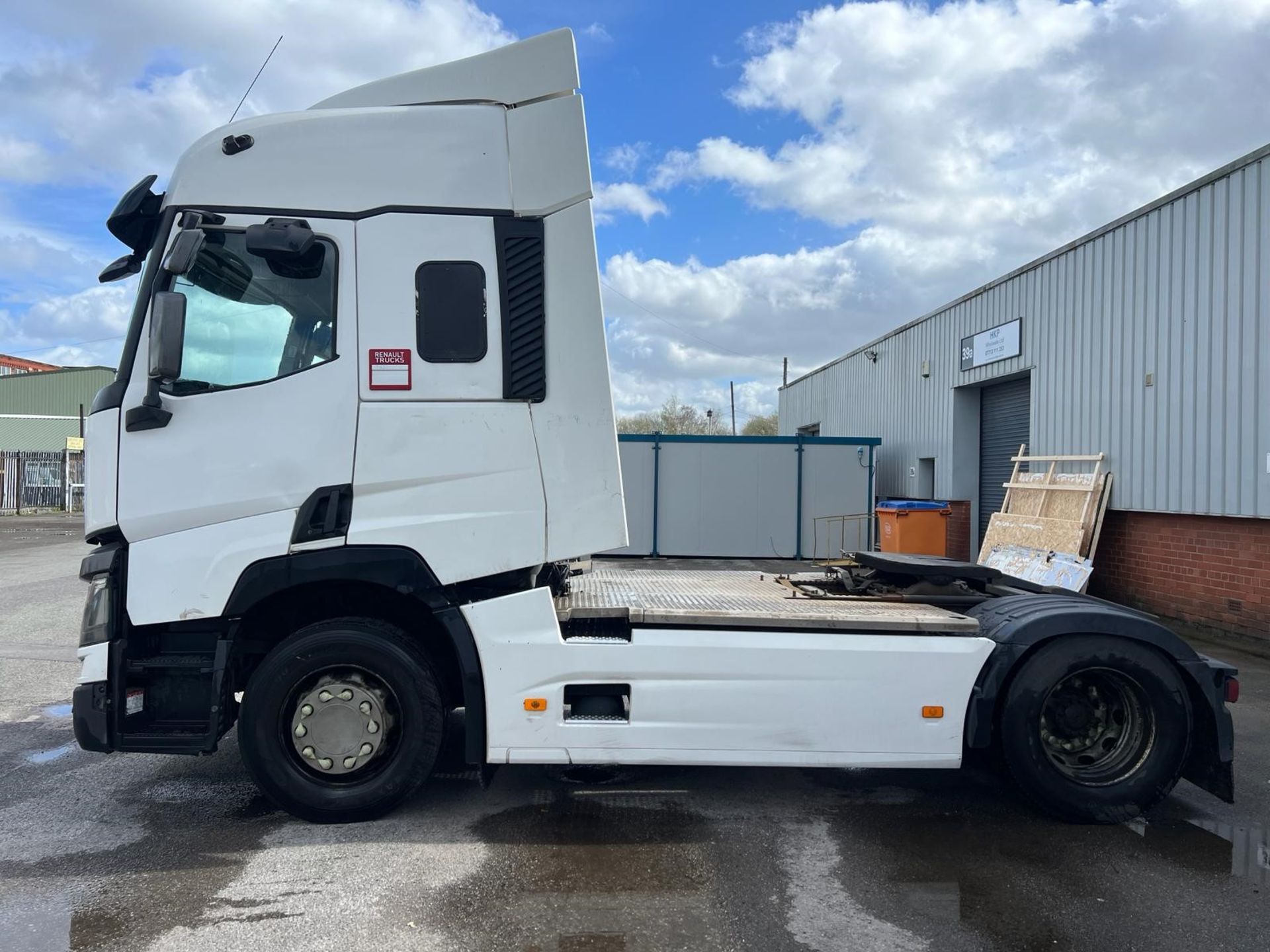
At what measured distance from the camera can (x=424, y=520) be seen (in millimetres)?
4027

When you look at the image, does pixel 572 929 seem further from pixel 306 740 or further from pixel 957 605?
pixel 957 605

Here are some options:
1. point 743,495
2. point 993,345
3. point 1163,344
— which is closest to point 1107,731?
point 1163,344

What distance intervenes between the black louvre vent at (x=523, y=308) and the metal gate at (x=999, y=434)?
37.4ft

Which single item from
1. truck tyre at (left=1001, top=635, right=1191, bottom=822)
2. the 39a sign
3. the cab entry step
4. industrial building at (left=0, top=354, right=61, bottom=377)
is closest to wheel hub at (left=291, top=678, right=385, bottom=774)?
the cab entry step

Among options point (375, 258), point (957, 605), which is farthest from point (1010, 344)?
point (375, 258)

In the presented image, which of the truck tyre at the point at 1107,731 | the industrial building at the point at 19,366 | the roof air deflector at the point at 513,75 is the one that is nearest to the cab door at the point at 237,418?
the roof air deflector at the point at 513,75

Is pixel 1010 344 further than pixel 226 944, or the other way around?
pixel 1010 344

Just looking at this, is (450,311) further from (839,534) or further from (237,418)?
(839,534)

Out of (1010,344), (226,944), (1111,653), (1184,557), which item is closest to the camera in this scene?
(226,944)

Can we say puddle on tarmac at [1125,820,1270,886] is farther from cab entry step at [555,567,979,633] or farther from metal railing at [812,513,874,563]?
metal railing at [812,513,874,563]

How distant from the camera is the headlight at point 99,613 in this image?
393 centimetres

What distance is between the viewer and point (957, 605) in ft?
15.8

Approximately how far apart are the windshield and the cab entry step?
181 centimetres

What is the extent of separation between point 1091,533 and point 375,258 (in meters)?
10.4
